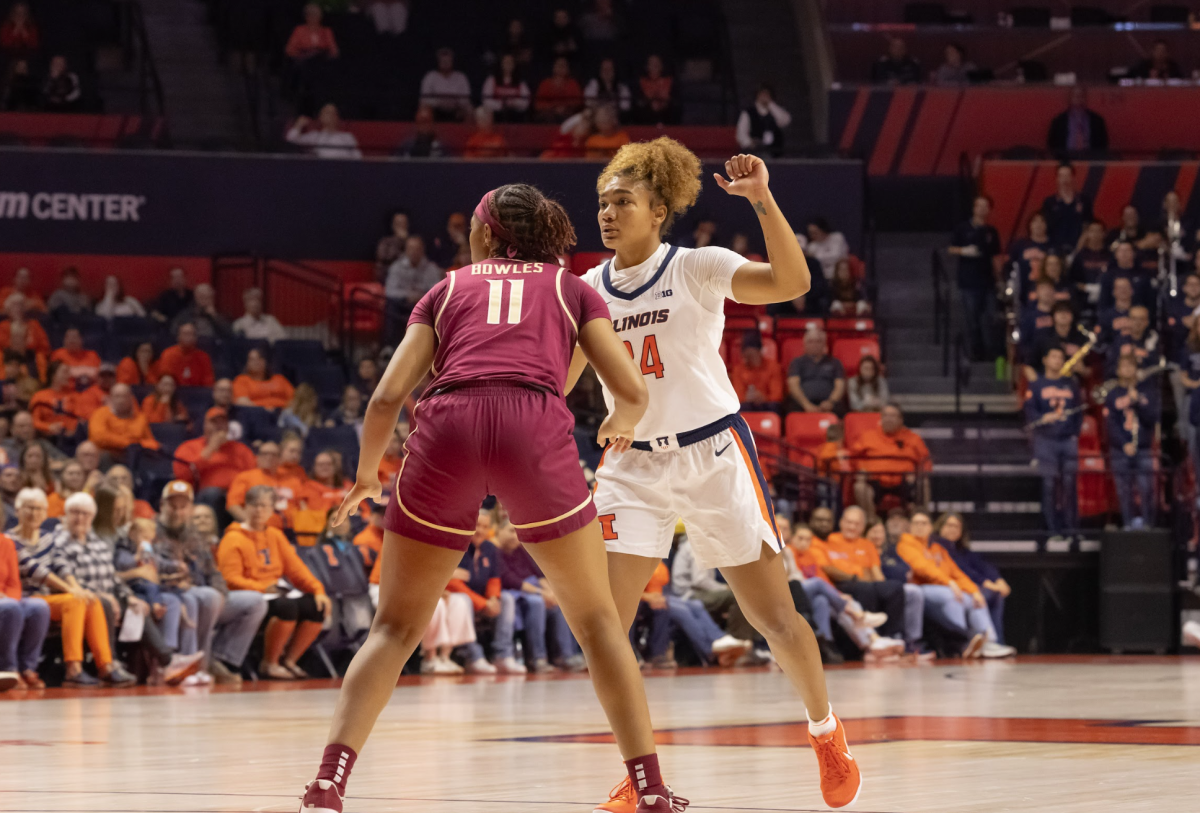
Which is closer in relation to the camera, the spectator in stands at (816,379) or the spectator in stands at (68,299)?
the spectator in stands at (68,299)

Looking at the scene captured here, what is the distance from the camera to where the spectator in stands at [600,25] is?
22000 mm

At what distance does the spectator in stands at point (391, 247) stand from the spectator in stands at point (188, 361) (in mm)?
2998

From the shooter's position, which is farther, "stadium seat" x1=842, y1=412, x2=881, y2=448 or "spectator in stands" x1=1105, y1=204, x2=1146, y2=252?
"spectator in stands" x1=1105, y1=204, x2=1146, y2=252

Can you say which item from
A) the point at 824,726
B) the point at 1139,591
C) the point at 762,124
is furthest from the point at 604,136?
the point at 824,726

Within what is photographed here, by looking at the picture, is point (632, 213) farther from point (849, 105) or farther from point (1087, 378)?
point (849, 105)

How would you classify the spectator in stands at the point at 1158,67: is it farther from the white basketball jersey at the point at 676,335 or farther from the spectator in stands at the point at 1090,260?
the white basketball jersey at the point at 676,335

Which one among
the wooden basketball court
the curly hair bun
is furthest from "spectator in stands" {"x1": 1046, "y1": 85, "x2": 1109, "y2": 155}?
the curly hair bun

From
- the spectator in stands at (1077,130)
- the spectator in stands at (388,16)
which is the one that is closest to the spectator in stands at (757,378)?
the spectator in stands at (1077,130)

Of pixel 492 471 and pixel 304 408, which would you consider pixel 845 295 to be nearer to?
pixel 304 408

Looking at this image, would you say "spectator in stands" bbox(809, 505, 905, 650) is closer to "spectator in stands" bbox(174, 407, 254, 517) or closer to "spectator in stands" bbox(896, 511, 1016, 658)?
"spectator in stands" bbox(896, 511, 1016, 658)

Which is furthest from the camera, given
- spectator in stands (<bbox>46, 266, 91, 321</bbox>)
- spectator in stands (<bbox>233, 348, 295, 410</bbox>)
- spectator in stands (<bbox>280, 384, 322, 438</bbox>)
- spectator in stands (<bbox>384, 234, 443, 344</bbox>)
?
spectator in stands (<bbox>384, 234, 443, 344</bbox>)

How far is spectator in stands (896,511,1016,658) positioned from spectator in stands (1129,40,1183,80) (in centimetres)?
932

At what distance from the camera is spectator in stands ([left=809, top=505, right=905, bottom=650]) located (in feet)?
48.3

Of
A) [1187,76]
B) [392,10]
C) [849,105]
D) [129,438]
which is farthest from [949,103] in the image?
[129,438]
